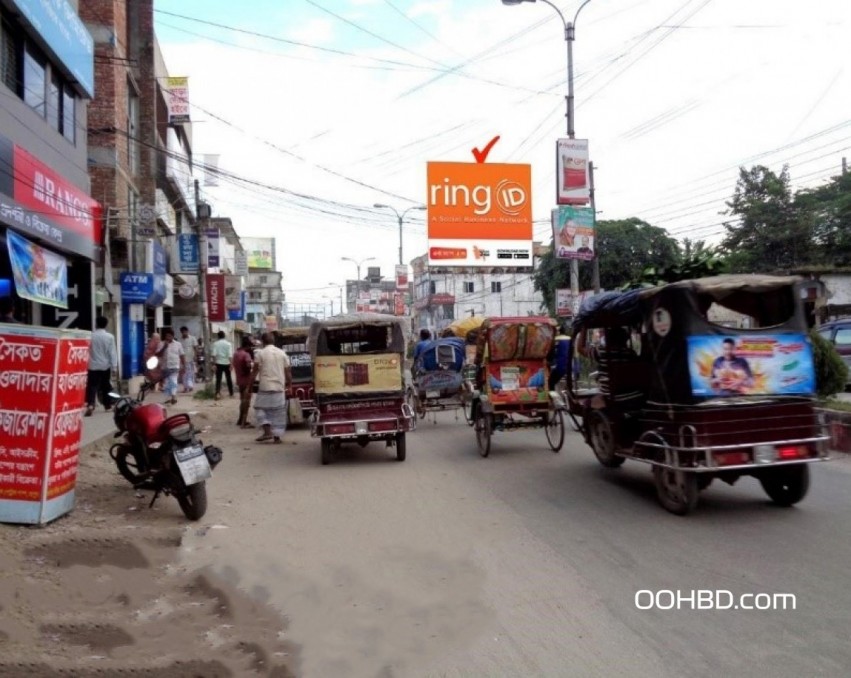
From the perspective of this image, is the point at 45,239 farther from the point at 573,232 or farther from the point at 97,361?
the point at 573,232

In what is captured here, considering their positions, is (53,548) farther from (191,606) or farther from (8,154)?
(8,154)

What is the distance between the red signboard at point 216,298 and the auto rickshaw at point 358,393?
58.1 feet

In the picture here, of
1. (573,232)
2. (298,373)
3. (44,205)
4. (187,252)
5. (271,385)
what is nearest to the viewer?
(271,385)

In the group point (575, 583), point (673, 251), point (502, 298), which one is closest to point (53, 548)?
point (575, 583)

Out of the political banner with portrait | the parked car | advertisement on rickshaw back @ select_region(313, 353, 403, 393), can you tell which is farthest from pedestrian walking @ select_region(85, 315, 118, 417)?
the parked car

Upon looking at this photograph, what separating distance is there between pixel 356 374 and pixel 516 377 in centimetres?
250

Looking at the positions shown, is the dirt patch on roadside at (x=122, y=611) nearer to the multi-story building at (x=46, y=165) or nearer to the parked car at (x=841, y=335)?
the multi-story building at (x=46, y=165)

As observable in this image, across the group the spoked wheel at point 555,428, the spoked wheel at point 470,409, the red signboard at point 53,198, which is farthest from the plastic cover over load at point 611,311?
the red signboard at point 53,198

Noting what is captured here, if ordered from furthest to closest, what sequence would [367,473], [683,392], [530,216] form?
[530,216] < [367,473] < [683,392]

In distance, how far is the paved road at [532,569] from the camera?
14.1ft

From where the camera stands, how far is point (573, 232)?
2078cm

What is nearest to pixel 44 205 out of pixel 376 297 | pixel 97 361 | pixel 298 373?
pixel 97 361

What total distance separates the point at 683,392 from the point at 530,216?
2442cm

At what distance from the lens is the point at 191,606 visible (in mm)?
5297
